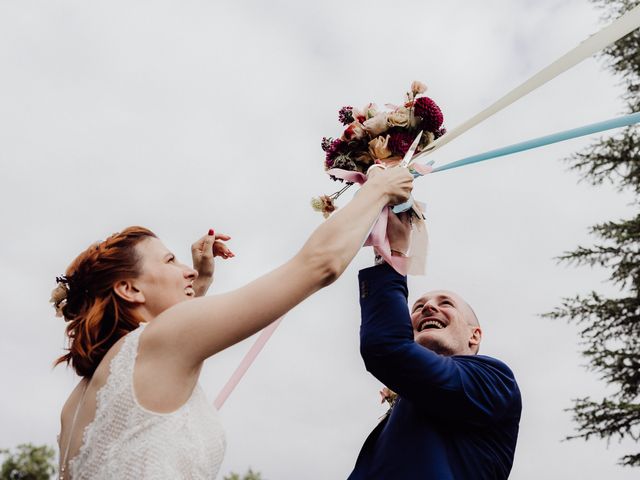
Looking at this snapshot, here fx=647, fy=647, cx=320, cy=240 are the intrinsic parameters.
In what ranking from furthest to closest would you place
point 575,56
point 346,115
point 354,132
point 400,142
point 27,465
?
point 27,465 → point 346,115 → point 354,132 → point 400,142 → point 575,56

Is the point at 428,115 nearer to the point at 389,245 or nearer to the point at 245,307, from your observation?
the point at 389,245

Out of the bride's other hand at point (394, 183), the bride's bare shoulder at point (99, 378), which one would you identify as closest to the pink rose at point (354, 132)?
the bride's other hand at point (394, 183)

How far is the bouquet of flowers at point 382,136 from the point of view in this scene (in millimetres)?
3287

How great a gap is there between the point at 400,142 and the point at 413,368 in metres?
1.13

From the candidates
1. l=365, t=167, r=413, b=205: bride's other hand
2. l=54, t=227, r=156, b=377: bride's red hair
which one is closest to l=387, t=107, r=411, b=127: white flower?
l=365, t=167, r=413, b=205: bride's other hand

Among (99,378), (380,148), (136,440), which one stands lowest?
(136,440)

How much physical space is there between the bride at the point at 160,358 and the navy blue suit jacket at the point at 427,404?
2.39ft

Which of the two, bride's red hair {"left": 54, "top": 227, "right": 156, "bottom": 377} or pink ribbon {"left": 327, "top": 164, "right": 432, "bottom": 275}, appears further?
pink ribbon {"left": 327, "top": 164, "right": 432, "bottom": 275}

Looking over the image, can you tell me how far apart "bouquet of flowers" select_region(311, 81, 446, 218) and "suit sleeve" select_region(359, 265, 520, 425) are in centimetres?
57

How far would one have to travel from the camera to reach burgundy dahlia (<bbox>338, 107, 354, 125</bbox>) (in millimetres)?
3559

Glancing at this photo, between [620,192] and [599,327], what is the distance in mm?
2778

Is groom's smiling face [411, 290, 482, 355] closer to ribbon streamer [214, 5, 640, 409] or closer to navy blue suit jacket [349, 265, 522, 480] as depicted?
navy blue suit jacket [349, 265, 522, 480]

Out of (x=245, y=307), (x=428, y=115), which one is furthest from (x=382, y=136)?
(x=245, y=307)

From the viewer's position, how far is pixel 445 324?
3.60 m
